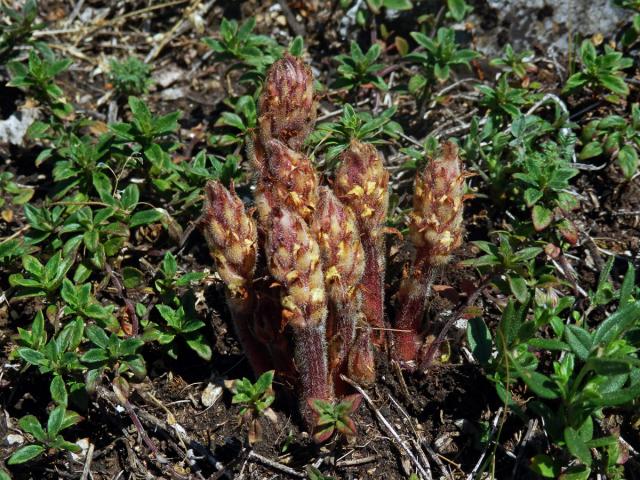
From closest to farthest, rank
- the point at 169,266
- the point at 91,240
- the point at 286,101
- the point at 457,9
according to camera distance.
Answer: the point at 286,101
the point at 169,266
the point at 91,240
the point at 457,9

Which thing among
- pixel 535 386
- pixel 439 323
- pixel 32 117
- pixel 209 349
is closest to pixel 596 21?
pixel 439 323

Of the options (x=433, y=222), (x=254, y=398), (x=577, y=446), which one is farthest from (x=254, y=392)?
(x=577, y=446)

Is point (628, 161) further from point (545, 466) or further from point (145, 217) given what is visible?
point (145, 217)

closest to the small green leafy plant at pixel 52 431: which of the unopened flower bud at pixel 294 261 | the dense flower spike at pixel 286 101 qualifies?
the unopened flower bud at pixel 294 261

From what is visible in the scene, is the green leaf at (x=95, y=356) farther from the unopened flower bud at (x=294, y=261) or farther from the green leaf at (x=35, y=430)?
the unopened flower bud at (x=294, y=261)

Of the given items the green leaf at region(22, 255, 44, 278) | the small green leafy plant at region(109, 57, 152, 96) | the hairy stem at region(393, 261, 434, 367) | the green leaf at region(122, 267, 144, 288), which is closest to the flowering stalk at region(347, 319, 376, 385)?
the hairy stem at region(393, 261, 434, 367)

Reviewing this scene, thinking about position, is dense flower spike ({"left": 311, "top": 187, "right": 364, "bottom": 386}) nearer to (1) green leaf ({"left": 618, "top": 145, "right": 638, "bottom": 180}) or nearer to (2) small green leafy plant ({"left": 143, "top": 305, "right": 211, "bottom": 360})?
(2) small green leafy plant ({"left": 143, "top": 305, "right": 211, "bottom": 360})

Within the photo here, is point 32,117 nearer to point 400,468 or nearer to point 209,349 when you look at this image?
point 209,349
